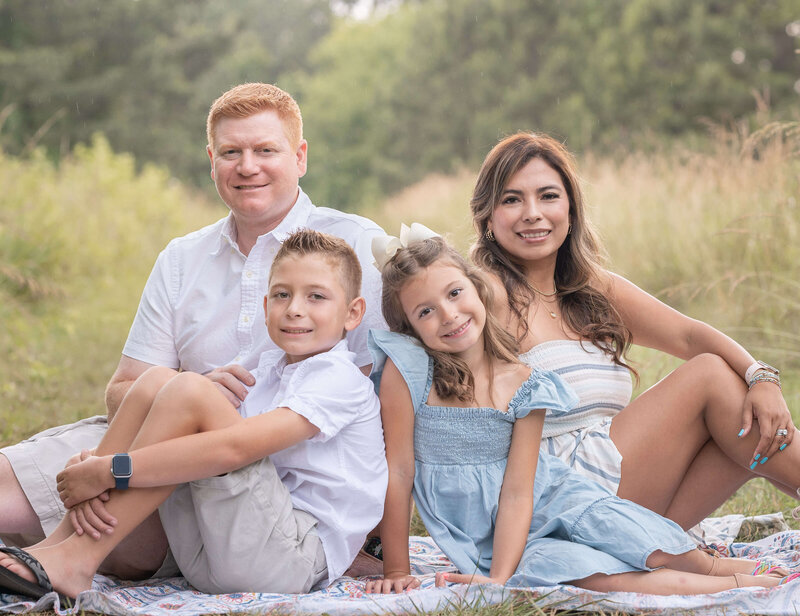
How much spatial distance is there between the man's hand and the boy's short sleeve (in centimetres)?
16

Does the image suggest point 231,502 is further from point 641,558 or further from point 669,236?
point 669,236

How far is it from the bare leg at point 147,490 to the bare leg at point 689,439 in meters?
1.19

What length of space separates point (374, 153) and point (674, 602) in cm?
2925

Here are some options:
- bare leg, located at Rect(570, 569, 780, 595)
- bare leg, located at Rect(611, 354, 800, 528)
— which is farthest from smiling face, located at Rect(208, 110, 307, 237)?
bare leg, located at Rect(570, 569, 780, 595)

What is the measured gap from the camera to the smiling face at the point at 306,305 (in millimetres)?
2594

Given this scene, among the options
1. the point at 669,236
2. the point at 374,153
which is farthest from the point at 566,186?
the point at 374,153

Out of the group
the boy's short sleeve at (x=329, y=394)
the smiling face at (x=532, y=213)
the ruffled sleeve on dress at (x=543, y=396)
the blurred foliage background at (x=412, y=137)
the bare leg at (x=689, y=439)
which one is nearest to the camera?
the boy's short sleeve at (x=329, y=394)

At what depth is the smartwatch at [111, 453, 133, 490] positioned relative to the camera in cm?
231

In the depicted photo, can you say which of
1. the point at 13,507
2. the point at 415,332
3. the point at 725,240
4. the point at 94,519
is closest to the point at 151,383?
the point at 94,519

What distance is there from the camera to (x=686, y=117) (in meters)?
20.5

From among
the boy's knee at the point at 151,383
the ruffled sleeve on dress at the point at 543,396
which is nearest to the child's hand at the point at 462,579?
the ruffled sleeve on dress at the point at 543,396

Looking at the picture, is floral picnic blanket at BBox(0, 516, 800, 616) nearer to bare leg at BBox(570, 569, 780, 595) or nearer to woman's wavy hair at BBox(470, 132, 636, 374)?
bare leg at BBox(570, 569, 780, 595)

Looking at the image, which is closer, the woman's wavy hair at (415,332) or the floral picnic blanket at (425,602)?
the floral picnic blanket at (425,602)

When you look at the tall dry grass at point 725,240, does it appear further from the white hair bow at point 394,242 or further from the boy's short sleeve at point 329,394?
the boy's short sleeve at point 329,394
